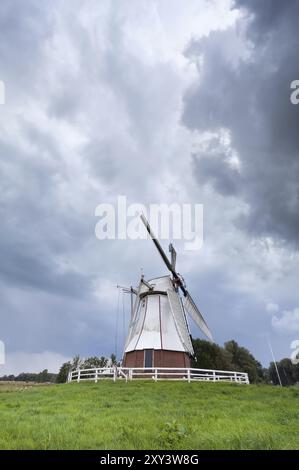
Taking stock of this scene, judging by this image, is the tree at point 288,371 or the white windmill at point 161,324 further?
the tree at point 288,371

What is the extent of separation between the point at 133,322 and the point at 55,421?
25.4 meters

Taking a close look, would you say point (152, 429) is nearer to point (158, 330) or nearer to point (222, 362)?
point (158, 330)

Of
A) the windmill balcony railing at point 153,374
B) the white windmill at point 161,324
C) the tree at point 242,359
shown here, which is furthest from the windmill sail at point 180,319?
the tree at point 242,359

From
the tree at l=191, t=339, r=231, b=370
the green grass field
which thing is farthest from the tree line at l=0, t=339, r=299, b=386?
the green grass field

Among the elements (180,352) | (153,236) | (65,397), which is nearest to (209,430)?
(65,397)

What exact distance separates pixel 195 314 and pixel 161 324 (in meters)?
7.04

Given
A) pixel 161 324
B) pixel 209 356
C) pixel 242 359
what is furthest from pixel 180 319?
→ pixel 242 359

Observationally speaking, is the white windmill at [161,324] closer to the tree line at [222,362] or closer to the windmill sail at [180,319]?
the windmill sail at [180,319]

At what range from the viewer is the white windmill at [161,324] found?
1188 inches

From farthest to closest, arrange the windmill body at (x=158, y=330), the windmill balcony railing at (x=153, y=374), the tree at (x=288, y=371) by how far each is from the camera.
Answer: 1. the tree at (x=288, y=371)
2. the windmill body at (x=158, y=330)
3. the windmill balcony railing at (x=153, y=374)

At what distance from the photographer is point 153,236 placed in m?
38.4

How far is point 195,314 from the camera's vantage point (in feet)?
123
